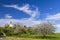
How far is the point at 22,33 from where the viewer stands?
3.89m

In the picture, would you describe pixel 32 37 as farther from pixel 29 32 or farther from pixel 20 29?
pixel 20 29

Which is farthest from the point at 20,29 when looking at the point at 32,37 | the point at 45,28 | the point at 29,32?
the point at 45,28

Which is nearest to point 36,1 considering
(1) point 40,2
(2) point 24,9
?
(1) point 40,2

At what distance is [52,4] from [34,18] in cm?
57

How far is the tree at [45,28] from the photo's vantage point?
3.68m

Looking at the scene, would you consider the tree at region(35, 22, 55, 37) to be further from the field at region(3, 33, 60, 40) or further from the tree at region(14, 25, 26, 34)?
the tree at region(14, 25, 26, 34)

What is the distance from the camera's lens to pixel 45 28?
3732 millimetres

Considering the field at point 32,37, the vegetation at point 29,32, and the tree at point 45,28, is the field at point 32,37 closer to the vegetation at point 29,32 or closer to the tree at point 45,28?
the vegetation at point 29,32

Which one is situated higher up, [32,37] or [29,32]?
[29,32]

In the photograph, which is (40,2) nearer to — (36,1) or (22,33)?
(36,1)

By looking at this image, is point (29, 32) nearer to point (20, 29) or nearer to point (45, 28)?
point (20, 29)

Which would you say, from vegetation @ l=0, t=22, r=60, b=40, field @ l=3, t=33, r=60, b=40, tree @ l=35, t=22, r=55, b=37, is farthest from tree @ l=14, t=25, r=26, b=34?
tree @ l=35, t=22, r=55, b=37

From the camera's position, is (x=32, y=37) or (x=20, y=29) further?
(x=20, y=29)

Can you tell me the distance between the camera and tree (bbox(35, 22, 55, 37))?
3678mm
